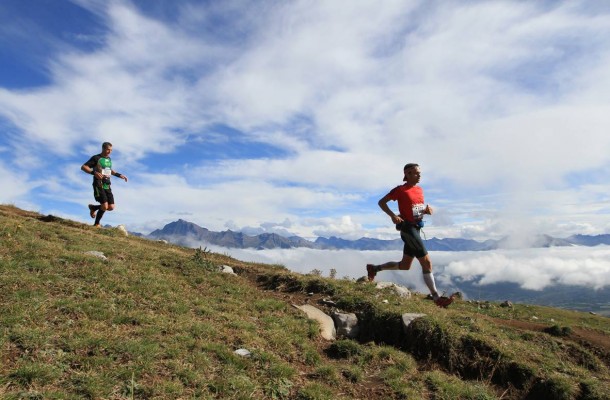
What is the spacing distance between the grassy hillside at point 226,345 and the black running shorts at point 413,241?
181 centimetres

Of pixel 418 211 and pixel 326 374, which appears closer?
pixel 326 374

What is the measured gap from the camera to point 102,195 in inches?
795

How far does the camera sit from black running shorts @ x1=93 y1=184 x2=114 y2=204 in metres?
20.0

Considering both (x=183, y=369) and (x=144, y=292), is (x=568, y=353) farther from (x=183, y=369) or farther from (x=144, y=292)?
(x=144, y=292)

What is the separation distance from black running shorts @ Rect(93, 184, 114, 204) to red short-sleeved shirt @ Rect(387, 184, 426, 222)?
15405 millimetres

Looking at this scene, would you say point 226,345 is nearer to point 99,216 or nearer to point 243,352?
point 243,352

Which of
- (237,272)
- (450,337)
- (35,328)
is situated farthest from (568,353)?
(35,328)

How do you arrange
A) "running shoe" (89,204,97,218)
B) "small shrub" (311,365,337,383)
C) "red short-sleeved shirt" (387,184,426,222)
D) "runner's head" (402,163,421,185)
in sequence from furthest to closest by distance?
"running shoe" (89,204,97,218) → "runner's head" (402,163,421,185) → "red short-sleeved shirt" (387,184,426,222) → "small shrub" (311,365,337,383)

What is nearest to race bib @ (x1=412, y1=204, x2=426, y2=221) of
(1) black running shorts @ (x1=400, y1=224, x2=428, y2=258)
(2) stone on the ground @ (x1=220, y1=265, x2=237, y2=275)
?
(1) black running shorts @ (x1=400, y1=224, x2=428, y2=258)

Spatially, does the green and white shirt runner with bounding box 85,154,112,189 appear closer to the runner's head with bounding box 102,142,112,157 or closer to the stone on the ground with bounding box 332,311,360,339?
the runner's head with bounding box 102,142,112,157

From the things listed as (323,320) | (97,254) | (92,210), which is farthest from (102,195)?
(323,320)

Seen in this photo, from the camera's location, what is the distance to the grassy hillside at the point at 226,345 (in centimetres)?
686

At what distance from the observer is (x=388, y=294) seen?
46.3ft

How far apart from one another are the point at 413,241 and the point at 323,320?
3.75m
